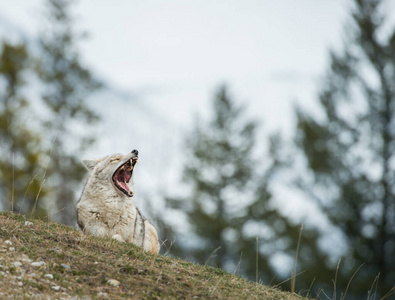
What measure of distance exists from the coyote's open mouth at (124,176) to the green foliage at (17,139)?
15.0 metres

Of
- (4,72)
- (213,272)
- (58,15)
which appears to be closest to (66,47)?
(58,15)

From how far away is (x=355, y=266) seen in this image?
20.9 m

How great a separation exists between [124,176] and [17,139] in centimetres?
1804

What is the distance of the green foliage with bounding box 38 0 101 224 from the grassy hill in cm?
1920

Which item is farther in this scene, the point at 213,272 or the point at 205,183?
the point at 205,183

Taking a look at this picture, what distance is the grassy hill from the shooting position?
5547 mm

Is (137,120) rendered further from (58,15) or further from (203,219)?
(58,15)

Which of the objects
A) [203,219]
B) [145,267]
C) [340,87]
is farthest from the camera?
[203,219]

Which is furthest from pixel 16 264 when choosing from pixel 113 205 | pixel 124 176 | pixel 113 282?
pixel 124 176

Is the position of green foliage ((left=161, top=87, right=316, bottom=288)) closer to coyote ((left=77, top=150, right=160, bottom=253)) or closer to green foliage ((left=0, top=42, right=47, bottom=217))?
green foliage ((left=0, top=42, right=47, bottom=217))

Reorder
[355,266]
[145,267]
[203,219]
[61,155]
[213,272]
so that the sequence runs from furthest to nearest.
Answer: [61,155]
[203,219]
[355,266]
[213,272]
[145,267]

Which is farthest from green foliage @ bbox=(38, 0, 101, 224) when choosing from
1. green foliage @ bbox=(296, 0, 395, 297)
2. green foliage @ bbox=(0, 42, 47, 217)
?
green foliage @ bbox=(296, 0, 395, 297)

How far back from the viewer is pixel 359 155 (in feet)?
72.1

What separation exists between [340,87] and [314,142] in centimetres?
297
